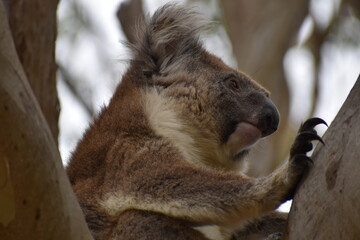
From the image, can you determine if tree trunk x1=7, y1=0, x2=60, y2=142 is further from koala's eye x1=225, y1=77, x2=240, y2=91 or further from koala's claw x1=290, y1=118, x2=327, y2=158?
koala's claw x1=290, y1=118, x2=327, y2=158

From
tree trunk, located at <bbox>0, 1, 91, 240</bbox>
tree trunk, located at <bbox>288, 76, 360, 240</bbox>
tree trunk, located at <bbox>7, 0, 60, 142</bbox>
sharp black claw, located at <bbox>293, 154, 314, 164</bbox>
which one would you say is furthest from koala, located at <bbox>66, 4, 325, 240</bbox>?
tree trunk, located at <bbox>0, 1, 91, 240</bbox>

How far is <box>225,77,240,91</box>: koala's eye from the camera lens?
4707 mm

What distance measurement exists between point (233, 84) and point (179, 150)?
33.1 inches

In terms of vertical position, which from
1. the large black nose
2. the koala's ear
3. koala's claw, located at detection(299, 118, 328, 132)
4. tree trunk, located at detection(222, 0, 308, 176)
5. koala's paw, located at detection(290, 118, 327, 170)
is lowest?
koala's paw, located at detection(290, 118, 327, 170)

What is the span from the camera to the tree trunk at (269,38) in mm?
8289

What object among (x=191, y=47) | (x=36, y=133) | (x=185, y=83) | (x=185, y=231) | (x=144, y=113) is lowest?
(x=185, y=231)

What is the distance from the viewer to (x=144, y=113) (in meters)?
4.35

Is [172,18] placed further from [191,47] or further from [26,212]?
[26,212]

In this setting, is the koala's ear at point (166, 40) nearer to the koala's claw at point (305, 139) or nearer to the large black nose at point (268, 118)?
the large black nose at point (268, 118)

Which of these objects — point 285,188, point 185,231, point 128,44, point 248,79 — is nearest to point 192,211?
point 185,231

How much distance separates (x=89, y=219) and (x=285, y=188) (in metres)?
1.14

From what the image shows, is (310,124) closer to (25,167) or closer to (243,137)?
(243,137)

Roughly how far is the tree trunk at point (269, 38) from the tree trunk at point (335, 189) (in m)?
5.06

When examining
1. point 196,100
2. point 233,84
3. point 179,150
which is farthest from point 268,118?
point 179,150
